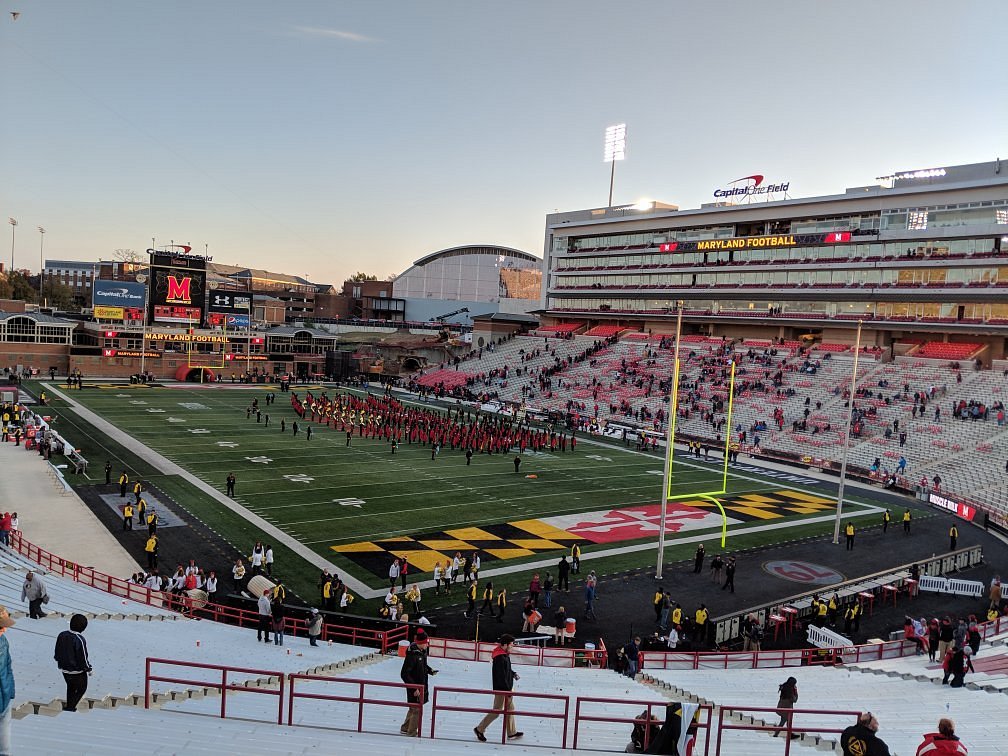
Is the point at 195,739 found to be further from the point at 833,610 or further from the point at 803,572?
the point at 803,572

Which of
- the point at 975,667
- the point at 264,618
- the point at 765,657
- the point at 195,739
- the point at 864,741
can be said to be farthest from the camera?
the point at 765,657

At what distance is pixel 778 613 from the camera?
17.0 meters

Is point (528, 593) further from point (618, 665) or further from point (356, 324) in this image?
point (356, 324)

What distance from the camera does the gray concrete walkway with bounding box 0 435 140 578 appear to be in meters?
18.5

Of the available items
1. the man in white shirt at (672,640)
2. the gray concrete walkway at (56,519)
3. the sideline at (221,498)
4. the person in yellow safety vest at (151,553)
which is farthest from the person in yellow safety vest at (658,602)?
the gray concrete walkway at (56,519)

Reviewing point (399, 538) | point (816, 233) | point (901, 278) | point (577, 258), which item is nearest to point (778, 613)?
point (399, 538)

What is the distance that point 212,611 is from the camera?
15.3 metres

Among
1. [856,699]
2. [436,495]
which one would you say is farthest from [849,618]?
[436,495]

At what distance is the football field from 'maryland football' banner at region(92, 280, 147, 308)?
900 inches

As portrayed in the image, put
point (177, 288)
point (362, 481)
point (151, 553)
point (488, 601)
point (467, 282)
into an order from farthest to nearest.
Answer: point (467, 282), point (177, 288), point (362, 481), point (151, 553), point (488, 601)

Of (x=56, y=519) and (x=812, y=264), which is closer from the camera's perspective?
(x=56, y=519)

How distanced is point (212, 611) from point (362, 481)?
535 inches

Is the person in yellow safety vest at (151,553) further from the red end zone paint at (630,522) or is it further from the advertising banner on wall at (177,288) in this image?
the advertising banner on wall at (177,288)

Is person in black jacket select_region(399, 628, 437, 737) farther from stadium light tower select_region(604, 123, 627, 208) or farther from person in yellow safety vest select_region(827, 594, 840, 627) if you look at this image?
stadium light tower select_region(604, 123, 627, 208)
